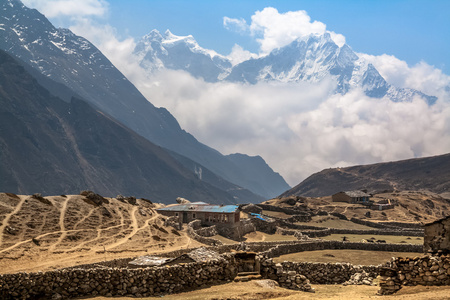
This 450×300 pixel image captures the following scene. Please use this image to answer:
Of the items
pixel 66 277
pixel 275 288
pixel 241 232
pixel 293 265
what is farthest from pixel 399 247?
pixel 66 277

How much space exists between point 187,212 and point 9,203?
35.1m

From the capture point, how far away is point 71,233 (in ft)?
178

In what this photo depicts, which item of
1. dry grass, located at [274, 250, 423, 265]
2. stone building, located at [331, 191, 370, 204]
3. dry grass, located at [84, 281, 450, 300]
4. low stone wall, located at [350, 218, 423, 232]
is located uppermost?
stone building, located at [331, 191, 370, 204]

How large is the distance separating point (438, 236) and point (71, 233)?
150 ft

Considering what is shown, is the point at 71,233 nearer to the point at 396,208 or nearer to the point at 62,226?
the point at 62,226

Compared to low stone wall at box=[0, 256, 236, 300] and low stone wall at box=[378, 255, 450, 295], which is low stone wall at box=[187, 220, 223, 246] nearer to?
low stone wall at box=[0, 256, 236, 300]

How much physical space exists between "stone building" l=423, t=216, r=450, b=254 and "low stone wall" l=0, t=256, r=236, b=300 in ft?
34.1

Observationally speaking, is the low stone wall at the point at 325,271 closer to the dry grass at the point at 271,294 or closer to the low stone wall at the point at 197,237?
the dry grass at the point at 271,294

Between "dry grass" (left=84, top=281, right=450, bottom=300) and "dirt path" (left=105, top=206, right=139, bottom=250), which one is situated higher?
"dirt path" (left=105, top=206, right=139, bottom=250)

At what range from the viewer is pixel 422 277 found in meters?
17.2

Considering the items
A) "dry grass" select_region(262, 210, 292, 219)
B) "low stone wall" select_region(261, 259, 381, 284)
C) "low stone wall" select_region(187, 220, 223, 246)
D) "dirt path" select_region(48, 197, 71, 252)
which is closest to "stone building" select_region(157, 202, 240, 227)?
"low stone wall" select_region(187, 220, 223, 246)

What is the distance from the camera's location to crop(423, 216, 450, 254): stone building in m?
20.0

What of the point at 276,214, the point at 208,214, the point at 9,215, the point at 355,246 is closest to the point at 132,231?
the point at 9,215

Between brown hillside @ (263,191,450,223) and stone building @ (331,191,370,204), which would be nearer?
brown hillside @ (263,191,450,223)
